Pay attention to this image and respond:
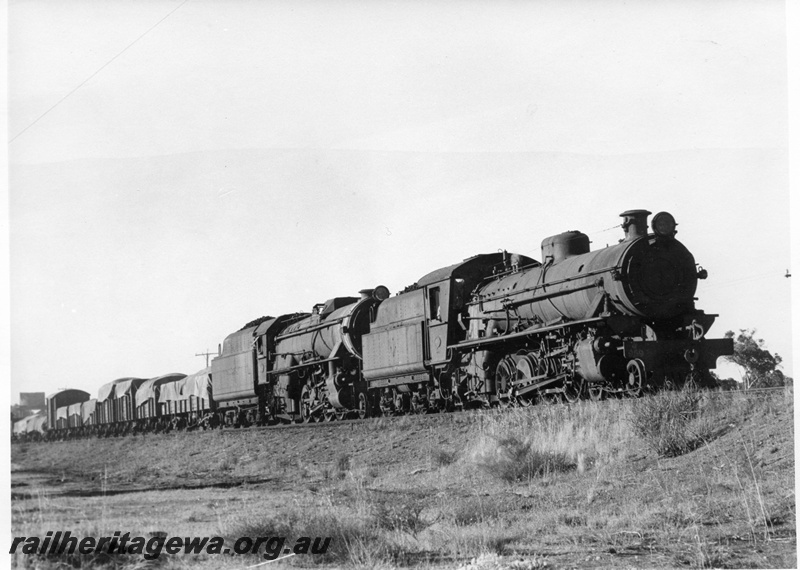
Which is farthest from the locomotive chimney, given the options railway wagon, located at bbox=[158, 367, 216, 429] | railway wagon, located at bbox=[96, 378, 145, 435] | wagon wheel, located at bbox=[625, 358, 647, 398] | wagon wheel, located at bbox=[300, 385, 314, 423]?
railway wagon, located at bbox=[96, 378, 145, 435]

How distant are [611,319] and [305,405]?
14.7 meters

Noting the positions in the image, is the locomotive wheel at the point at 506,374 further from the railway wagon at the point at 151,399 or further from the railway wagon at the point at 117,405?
the railway wagon at the point at 151,399

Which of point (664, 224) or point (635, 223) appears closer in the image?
point (664, 224)

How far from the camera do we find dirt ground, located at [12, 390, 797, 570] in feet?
28.9

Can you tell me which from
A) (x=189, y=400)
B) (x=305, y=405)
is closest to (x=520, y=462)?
(x=305, y=405)

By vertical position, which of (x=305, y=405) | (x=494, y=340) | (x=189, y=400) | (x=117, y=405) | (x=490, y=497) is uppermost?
(x=494, y=340)

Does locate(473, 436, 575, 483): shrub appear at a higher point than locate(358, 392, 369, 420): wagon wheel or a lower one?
higher

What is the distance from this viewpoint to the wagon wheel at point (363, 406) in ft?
81.9

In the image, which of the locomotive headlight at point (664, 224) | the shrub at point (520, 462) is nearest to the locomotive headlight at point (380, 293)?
the locomotive headlight at point (664, 224)

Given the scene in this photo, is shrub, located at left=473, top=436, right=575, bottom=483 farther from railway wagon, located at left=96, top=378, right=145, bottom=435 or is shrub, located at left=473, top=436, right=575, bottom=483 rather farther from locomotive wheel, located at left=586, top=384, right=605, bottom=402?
railway wagon, located at left=96, top=378, right=145, bottom=435

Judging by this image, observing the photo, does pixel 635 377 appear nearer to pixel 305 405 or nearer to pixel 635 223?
pixel 635 223

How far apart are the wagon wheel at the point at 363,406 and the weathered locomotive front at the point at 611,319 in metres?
7.06

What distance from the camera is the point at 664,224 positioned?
1650 centimetres

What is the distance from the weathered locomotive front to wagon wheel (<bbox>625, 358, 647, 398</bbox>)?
21 mm
